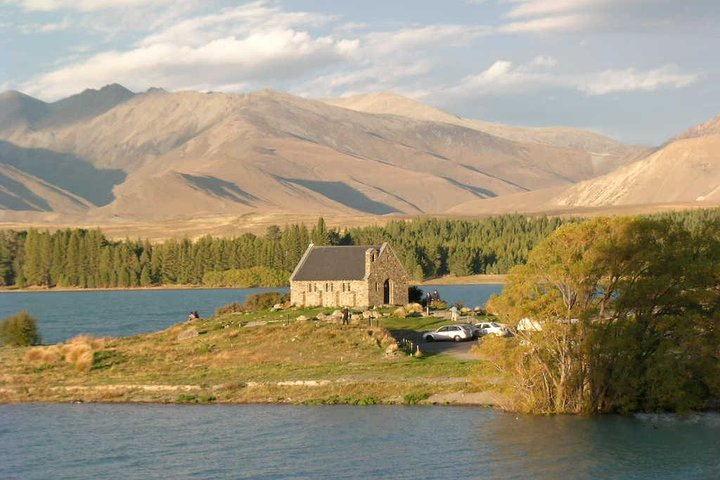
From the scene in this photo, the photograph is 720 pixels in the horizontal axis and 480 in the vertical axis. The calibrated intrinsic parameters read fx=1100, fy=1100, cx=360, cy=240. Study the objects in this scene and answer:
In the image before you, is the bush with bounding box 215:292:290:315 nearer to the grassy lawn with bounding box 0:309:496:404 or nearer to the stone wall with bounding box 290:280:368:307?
the stone wall with bounding box 290:280:368:307

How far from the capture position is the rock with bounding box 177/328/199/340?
78162 mm

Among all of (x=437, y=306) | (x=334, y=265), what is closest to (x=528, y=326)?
(x=334, y=265)

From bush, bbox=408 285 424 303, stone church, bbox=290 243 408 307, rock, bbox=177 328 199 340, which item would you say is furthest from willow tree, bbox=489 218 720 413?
bush, bbox=408 285 424 303

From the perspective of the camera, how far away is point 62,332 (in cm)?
10412

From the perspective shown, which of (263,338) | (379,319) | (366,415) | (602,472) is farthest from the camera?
(379,319)

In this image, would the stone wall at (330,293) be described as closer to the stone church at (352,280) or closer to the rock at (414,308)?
the stone church at (352,280)

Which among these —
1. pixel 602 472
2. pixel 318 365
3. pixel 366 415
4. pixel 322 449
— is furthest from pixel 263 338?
pixel 602 472

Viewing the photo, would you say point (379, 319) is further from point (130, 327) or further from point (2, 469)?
point (2, 469)

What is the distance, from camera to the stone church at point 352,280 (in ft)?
321

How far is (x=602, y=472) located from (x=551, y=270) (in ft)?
37.5

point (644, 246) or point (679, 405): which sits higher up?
point (644, 246)

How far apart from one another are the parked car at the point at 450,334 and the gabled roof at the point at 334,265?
2319 cm

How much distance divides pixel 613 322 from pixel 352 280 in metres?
48.6

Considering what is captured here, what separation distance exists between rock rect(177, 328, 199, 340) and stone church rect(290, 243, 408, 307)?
65.3 ft
